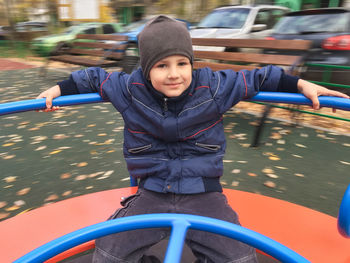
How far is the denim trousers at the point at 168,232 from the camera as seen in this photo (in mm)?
1077

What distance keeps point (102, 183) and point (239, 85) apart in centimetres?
190

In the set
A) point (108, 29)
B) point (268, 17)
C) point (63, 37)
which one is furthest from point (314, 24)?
point (108, 29)

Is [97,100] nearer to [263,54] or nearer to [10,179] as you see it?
[10,179]

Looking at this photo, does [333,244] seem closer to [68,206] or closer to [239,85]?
[239,85]

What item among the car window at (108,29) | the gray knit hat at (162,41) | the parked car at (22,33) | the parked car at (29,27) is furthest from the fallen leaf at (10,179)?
the parked car at (29,27)

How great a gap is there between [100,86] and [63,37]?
9.35 m

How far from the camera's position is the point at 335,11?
489 centimetres

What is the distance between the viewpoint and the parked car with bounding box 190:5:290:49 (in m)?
6.58

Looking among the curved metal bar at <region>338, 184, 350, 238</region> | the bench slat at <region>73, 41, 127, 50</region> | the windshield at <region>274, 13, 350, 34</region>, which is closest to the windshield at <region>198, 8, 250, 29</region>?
the windshield at <region>274, 13, 350, 34</region>

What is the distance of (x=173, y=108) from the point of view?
1.46 meters

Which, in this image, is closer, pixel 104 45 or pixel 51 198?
pixel 51 198

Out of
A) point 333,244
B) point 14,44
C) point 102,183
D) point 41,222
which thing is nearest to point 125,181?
point 102,183

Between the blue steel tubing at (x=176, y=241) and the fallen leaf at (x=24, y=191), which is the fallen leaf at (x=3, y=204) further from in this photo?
the blue steel tubing at (x=176, y=241)

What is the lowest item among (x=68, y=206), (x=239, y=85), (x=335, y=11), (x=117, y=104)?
(x=68, y=206)
